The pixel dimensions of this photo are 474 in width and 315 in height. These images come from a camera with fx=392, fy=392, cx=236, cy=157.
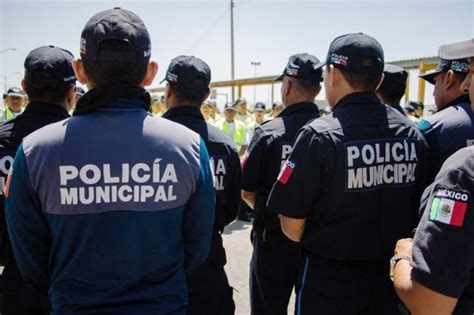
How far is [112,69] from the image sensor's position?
1490mm

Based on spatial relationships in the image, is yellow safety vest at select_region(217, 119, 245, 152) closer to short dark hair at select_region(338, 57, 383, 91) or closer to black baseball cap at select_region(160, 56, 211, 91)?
black baseball cap at select_region(160, 56, 211, 91)

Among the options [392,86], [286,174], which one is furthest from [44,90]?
[392,86]

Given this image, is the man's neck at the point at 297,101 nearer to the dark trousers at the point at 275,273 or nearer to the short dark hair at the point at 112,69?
the dark trousers at the point at 275,273

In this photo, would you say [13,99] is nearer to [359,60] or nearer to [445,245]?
[359,60]

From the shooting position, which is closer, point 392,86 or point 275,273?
point 275,273

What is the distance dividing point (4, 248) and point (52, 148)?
104 cm

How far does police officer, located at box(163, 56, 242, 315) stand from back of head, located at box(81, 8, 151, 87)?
3.39 ft

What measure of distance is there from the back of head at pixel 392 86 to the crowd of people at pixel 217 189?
2cm

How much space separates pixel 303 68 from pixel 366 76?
839 millimetres

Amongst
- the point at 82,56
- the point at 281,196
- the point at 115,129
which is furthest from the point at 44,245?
the point at 281,196

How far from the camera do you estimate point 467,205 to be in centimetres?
120

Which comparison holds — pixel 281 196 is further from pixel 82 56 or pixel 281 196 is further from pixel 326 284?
pixel 82 56

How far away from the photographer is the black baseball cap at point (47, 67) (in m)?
2.11

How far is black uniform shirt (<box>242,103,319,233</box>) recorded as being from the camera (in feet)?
9.43
